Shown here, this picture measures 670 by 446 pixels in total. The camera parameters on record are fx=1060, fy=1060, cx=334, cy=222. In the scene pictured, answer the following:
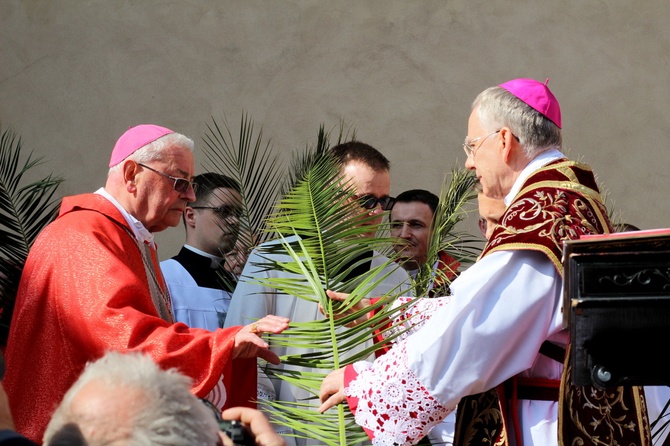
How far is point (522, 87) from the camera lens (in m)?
4.04

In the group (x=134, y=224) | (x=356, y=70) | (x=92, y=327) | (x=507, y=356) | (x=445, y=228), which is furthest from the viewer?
(x=356, y=70)

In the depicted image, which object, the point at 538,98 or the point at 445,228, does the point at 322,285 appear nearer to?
the point at 538,98

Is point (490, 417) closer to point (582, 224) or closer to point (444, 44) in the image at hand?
point (582, 224)

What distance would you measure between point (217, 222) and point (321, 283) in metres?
2.17

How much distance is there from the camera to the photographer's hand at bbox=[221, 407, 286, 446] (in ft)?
7.49

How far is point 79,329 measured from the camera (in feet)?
13.8

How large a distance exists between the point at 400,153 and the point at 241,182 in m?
3.47

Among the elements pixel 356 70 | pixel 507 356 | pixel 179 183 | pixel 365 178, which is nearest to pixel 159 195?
pixel 179 183

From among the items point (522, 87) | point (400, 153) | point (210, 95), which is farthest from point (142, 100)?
point (522, 87)

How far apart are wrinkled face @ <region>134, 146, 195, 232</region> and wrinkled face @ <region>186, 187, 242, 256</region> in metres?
1.03

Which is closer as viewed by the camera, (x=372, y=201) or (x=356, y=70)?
(x=372, y=201)

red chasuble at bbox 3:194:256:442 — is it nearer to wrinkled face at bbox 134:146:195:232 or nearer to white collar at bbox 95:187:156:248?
white collar at bbox 95:187:156:248

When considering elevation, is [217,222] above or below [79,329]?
above

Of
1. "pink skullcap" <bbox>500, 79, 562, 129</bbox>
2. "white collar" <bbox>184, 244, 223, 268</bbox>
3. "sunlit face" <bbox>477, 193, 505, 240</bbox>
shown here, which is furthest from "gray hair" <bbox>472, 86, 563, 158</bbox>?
"white collar" <bbox>184, 244, 223, 268</bbox>
